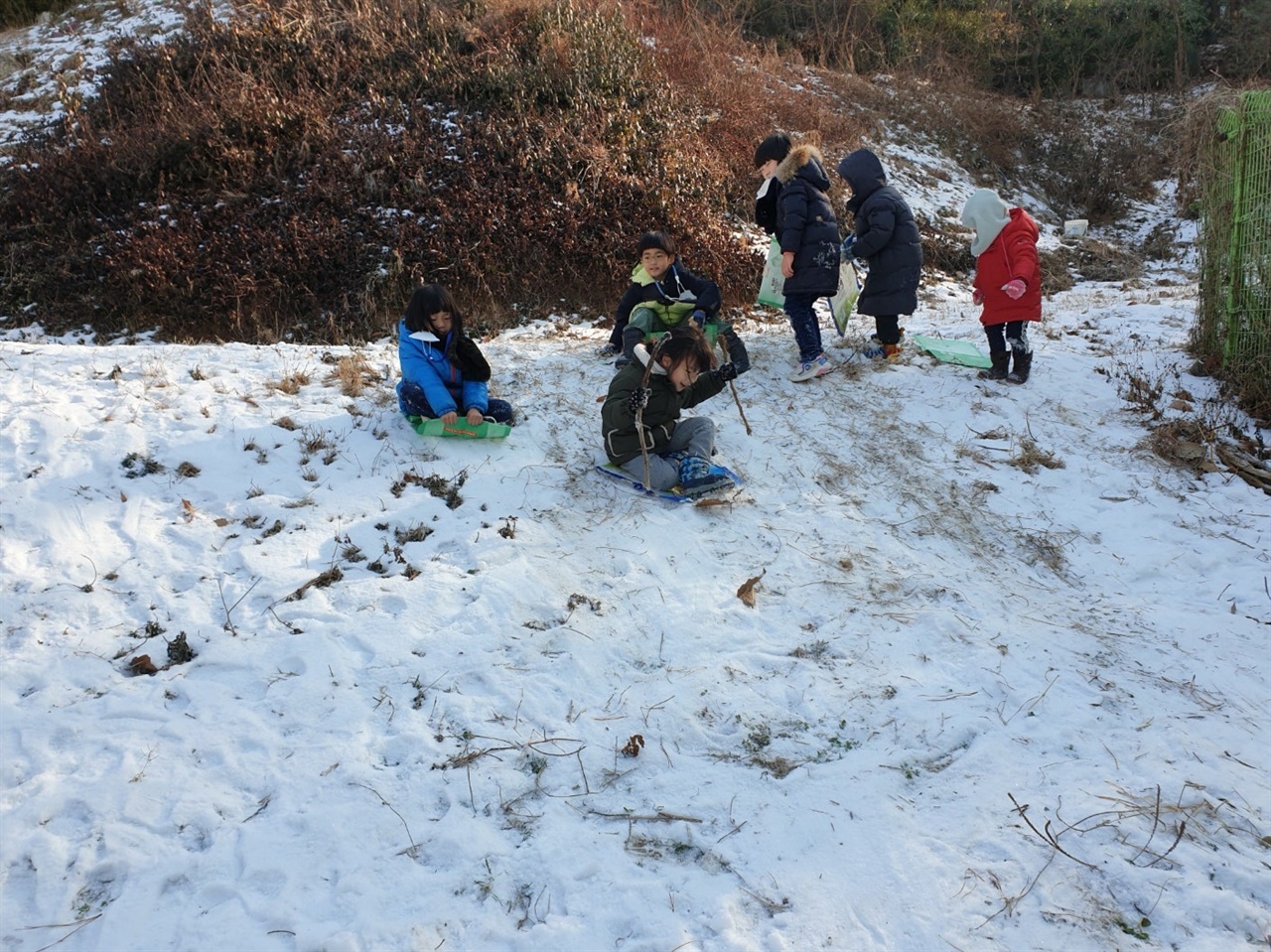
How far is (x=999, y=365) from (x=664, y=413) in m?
3.45

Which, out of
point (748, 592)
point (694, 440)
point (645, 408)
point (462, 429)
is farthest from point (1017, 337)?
point (462, 429)

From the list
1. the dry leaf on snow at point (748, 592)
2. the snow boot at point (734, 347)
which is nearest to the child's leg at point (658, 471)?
the dry leaf on snow at point (748, 592)

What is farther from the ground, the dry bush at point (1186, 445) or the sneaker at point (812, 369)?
the sneaker at point (812, 369)

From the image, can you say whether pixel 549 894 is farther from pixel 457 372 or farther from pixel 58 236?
pixel 58 236

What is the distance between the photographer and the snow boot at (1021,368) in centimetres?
683

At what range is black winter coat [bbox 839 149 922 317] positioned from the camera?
265 inches

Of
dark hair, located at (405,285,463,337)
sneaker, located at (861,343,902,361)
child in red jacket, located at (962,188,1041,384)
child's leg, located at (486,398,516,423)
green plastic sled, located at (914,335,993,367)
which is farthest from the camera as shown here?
sneaker, located at (861,343,902,361)

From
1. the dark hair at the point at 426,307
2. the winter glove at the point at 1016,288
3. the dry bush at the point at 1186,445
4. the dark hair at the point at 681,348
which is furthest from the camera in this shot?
the winter glove at the point at 1016,288

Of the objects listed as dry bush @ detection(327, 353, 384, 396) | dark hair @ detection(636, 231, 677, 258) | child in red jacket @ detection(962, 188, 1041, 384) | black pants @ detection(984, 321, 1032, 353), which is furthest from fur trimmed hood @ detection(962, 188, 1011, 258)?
dry bush @ detection(327, 353, 384, 396)

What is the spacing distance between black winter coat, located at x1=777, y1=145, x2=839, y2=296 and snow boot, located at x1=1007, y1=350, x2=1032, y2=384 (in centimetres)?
176

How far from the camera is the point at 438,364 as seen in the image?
18.7 ft

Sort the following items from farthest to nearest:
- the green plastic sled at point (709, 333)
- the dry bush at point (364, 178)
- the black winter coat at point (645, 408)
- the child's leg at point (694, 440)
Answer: the dry bush at point (364, 178)
the green plastic sled at point (709, 333)
the child's leg at point (694, 440)
the black winter coat at point (645, 408)

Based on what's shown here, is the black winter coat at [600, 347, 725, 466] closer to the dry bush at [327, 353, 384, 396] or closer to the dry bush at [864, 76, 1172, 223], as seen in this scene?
the dry bush at [327, 353, 384, 396]

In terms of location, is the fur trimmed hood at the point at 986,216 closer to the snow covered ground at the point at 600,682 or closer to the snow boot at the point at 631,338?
the snow covered ground at the point at 600,682
